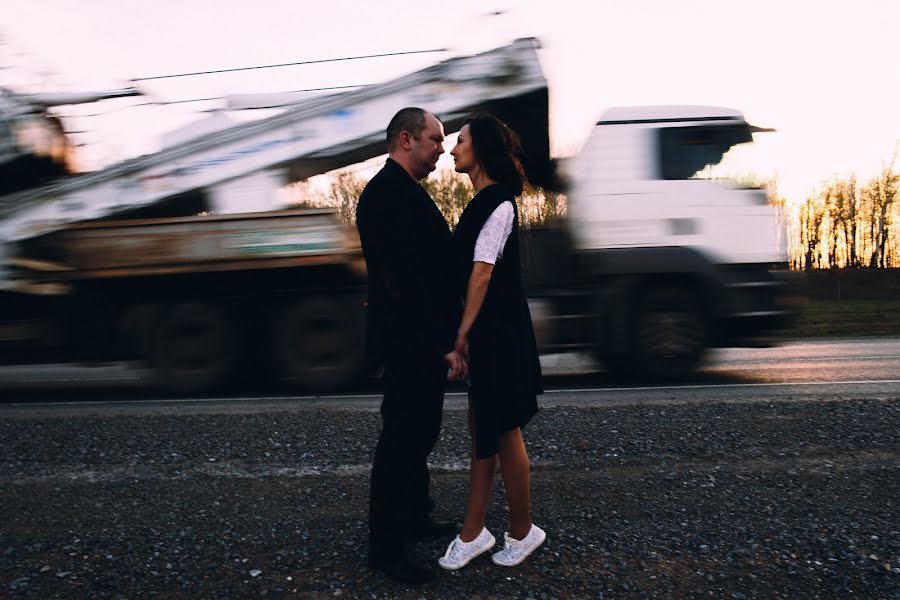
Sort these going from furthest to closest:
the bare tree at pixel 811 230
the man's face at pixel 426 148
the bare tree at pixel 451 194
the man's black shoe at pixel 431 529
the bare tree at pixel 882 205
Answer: the bare tree at pixel 811 230, the bare tree at pixel 882 205, the bare tree at pixel 451 194, the man's black shoe at pixel 431 529, the man's face at pixel 426 148

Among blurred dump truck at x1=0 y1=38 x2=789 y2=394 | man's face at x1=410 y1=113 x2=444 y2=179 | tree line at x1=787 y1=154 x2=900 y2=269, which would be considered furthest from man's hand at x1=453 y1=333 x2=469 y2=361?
tree line at x1=787 y1=154 x2=900 y2=269

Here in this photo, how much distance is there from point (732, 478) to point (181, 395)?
600 centimetres

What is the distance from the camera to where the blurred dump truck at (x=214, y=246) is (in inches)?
309

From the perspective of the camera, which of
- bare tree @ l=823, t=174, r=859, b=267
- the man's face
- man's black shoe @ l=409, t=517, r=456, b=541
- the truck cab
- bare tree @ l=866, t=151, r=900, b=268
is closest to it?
the man's face

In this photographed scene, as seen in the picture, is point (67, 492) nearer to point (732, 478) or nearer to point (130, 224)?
point (732, 478)

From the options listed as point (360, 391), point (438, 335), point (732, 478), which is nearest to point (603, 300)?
point (360, 391)

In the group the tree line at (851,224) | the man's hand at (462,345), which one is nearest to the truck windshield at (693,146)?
the man's hand at (462,345)

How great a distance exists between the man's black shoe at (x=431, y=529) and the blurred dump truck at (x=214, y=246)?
468cm

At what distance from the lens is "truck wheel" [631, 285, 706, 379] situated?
789cm

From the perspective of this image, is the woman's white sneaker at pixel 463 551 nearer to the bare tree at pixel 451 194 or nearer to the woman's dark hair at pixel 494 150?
the woman's dark hair at pixel 494 150

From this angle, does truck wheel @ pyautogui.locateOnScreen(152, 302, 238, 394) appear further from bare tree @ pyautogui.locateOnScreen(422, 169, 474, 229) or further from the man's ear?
bare tree @ pyautogui.locateOnScreen(422, 169, 474, 229)

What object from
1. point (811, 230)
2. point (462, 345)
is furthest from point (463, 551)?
point (811, 230)

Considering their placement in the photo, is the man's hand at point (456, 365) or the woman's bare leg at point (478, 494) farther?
the woman's bare leg at point (478, 494)

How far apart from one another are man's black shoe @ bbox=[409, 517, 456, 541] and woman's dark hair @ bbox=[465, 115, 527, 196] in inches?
61.3
